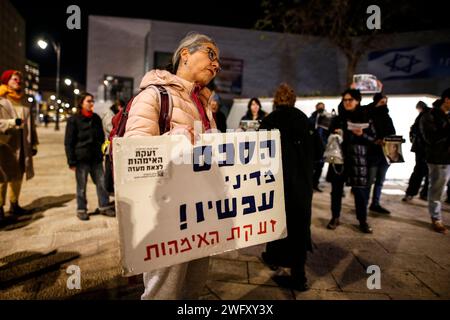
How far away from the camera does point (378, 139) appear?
556 cm

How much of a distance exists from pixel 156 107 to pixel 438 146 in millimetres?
4630

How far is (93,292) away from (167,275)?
154 cm

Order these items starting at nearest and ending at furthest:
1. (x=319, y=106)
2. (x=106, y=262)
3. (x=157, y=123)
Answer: (x=157, y=123)
(x=106, y=262)
(x=319, y=106)

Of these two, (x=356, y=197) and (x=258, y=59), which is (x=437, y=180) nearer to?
(x=356, y=197)

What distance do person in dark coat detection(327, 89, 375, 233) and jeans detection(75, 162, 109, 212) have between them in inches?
143

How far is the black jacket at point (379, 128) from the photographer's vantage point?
5.55m

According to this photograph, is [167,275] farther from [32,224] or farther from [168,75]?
[32,224]

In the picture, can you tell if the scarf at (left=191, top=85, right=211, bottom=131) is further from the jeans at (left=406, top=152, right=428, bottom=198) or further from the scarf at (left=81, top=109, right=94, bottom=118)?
the jeans at (left=406, top=152, right=428, bottom=198)

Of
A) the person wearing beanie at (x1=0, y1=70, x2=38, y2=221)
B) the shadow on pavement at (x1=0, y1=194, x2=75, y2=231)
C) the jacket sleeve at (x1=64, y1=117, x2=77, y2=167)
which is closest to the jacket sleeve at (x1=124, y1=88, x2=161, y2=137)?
the person wearing beanie at (x1=0, y1=70, x2=38, y2=221)

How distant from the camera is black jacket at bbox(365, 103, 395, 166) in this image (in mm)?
5554

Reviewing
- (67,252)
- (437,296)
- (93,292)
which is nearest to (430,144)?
(437,296)

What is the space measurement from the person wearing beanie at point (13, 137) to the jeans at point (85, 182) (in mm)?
788

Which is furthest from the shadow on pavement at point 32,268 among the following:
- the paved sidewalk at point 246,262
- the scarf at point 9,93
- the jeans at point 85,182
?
the scarf at point 9,93

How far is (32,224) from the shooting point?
16.3ft
